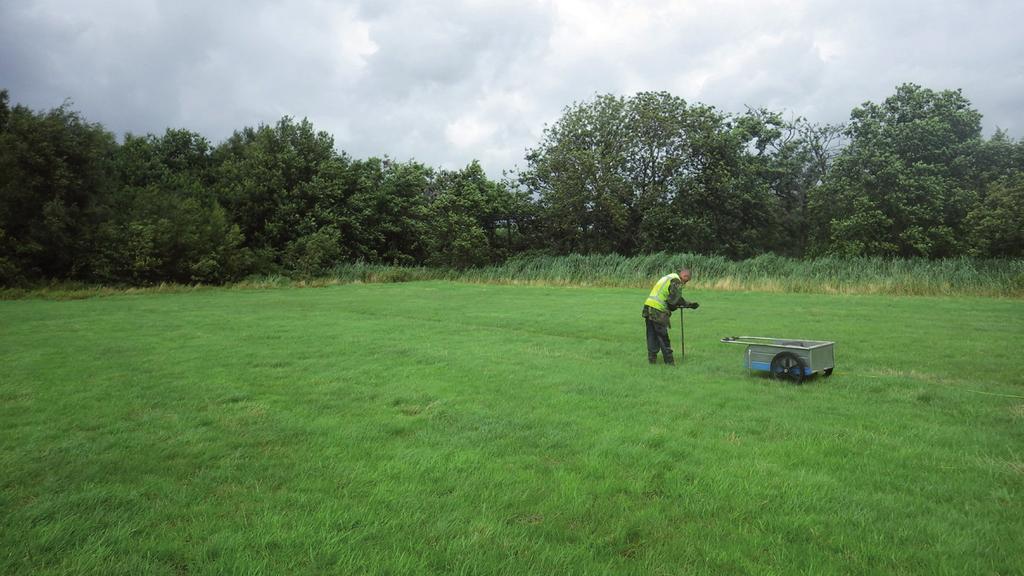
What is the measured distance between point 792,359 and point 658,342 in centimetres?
231

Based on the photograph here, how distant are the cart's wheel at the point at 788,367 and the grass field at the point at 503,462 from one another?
24 cm

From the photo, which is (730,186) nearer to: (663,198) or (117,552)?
(663,198)

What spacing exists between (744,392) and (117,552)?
6949mm

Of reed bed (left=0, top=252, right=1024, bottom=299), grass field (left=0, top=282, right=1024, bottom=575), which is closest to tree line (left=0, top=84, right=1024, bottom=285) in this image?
reed bed (left=0, top=252, right=1024, bottom=299)

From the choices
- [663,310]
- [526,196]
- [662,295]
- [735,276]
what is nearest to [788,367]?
[663,310]

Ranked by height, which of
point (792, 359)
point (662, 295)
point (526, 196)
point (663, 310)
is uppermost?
point (526, 196)

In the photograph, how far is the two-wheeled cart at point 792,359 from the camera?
8.17 m

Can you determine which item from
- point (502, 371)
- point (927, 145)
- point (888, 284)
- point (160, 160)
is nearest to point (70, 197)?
point (160, 160)

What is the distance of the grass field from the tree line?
2393 centimetres

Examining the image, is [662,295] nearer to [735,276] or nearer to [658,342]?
[658,342]

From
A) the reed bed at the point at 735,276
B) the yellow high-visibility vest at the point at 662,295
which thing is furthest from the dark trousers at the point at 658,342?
the reed bed at the point at 735,276

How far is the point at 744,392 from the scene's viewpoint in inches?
305

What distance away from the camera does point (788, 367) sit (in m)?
8.39

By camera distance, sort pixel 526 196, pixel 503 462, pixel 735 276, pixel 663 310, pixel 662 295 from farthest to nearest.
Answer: pixel 526 196 < pixel 735 276 < pixel 662 295 < pixel 663 310 < pixel 503 462
